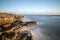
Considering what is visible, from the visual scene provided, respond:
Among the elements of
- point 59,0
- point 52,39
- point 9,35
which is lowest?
point 52,39

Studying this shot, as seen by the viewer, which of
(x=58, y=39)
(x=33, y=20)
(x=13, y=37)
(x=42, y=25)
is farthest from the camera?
(x=33, y=20)

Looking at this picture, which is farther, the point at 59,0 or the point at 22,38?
the point at 59,0

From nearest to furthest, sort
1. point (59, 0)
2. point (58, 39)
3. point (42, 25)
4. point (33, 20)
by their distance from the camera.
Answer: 1. point (58, 39)
2. point (59, 0)
3. point (42, 25)
4. point (33, 20)

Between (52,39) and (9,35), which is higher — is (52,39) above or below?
below

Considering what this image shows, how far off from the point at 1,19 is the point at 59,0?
413cm

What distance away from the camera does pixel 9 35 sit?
3.29 metres

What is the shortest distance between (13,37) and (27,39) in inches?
17.4

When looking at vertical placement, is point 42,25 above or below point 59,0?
below

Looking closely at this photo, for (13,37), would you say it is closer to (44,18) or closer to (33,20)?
(33,20)

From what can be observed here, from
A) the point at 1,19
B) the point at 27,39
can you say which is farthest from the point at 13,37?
the point at 1,19

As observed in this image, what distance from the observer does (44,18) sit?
6402mm

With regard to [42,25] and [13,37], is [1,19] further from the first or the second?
[13,37]

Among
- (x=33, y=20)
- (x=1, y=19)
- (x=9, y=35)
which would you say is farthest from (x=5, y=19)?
(x=9, y=35)

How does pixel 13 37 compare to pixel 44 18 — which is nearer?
pixel 13 37
